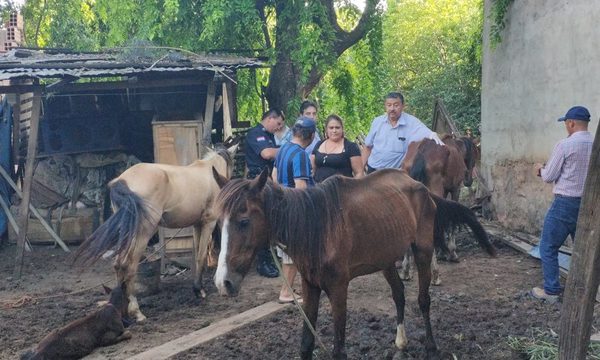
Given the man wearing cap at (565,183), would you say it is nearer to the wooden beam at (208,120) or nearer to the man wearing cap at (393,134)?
the man wearing cap at (393,134)

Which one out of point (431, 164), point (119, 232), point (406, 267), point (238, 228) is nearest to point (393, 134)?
point (431, 164)

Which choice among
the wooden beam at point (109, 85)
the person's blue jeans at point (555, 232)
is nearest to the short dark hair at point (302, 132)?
the person's blue jeans at point (555, 232)

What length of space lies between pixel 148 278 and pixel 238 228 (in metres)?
3.92

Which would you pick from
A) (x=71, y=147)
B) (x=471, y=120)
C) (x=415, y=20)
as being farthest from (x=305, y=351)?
(x=415, y=20)

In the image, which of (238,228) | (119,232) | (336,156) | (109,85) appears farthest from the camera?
(109,85)

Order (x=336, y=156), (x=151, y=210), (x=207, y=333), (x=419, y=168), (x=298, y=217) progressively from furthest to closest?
(x=419, y=168), (x=151, y=210), (x=336, y=156), (x=207, y=333), (x=298, y=217)

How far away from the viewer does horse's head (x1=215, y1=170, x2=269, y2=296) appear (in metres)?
3.92

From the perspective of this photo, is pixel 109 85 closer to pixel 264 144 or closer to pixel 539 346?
pixel 264 144

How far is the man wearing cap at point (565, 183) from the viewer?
6020 millimetres

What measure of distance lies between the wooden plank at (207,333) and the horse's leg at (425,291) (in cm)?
181

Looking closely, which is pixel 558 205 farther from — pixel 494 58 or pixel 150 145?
pixel 150 145

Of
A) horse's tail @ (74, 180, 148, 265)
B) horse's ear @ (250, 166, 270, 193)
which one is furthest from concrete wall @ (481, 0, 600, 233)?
horse's tail @ (74, 180, 148, 265)

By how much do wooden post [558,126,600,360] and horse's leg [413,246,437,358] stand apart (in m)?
1.64

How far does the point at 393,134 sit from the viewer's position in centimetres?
733
